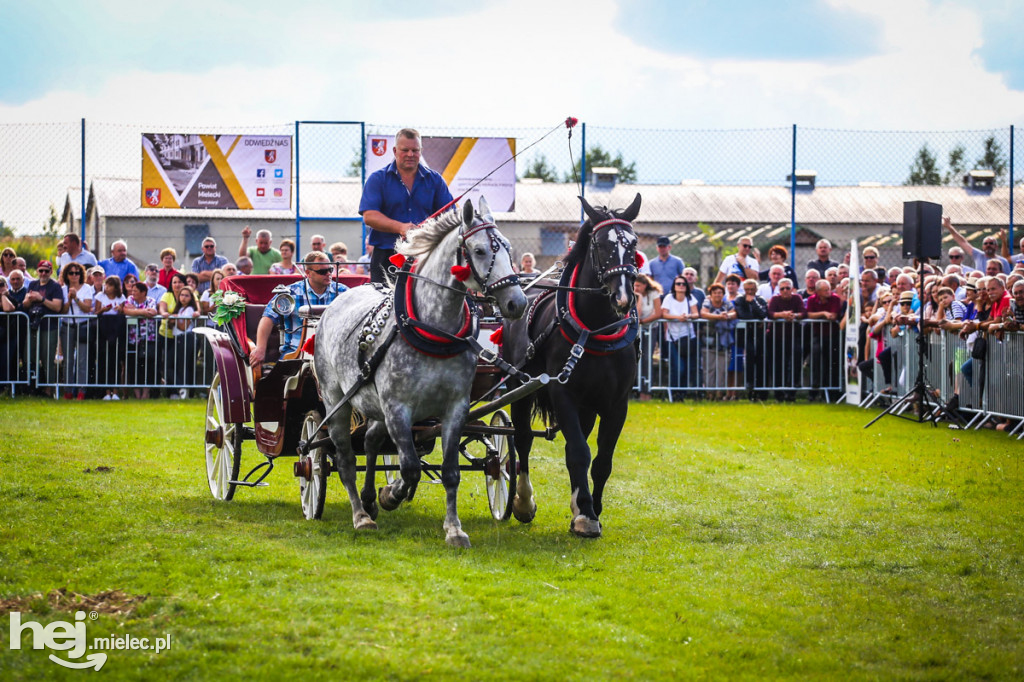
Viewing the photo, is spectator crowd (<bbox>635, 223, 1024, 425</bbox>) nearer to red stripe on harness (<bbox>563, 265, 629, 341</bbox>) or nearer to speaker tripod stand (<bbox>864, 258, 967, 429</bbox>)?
speaker tripod stand (<bbox>864, 258, 967, 429</bbox>)

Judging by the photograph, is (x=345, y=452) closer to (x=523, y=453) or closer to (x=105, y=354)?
(x=523, y=453)

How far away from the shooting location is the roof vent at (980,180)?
2884cm

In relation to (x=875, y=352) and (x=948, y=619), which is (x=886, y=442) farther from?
(x=948, y=619)

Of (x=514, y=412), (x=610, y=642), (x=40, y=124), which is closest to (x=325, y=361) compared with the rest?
(x=514, y=412)

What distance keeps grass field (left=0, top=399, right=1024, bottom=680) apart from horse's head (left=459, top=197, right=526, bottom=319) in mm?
1481

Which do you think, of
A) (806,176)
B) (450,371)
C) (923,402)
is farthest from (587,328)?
(806,176)

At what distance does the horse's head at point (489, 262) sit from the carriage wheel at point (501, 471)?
4.95 ft

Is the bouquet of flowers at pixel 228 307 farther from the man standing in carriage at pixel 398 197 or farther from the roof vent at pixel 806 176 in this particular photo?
the roof vent at pixel 806 176

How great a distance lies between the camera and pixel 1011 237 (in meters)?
19.0

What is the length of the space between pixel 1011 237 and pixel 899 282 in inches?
180

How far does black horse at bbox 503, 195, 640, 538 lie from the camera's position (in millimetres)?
7012

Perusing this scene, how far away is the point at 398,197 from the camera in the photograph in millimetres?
7977

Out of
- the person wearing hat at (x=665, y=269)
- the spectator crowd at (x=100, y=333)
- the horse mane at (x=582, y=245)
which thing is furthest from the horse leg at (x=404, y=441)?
the person wearing hat at (x=665, y=269)

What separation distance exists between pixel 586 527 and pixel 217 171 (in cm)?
1237
